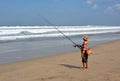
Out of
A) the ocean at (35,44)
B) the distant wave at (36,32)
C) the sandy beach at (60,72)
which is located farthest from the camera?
the distant wave at (36,32)

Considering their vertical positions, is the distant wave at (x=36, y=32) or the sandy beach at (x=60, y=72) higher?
the sandy beach at (x=60, y=72)

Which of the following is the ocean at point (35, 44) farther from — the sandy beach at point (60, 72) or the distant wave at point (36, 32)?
the sandy beach at point (60, 72)

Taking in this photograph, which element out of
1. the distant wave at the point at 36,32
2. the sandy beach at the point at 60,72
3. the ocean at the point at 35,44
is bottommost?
the distant wave at the point at 36,32

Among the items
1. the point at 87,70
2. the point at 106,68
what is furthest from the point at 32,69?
the point at 106,68

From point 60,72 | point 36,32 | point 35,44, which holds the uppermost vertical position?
point 60,72

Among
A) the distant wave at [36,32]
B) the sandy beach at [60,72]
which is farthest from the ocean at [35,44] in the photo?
the sandy beach at [60,72]

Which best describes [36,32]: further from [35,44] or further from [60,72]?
[60,72]

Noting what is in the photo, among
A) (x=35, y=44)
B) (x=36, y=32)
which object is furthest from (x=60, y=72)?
(x=36, y=32)

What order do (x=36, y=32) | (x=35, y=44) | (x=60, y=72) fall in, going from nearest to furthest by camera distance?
(x=60, y=72), (x=35, y=44), (x=36, y=32)

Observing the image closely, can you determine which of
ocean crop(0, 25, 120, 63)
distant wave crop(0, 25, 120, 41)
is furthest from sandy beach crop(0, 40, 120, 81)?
A: distant wave crop(0, 25, 120, 41)

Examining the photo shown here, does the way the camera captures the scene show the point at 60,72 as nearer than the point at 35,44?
Yes

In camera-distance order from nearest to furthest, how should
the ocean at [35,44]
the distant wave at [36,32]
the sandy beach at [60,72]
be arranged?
the sandy beach at [60,72]
the ocean at [35,44]
the distant wave at [36,32]

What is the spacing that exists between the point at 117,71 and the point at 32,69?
2442 millimetres

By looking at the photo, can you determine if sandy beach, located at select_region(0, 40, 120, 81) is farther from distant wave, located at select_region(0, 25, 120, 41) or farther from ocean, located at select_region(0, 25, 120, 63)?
distant wave, located at select_region(0, 25, 120, 41)
